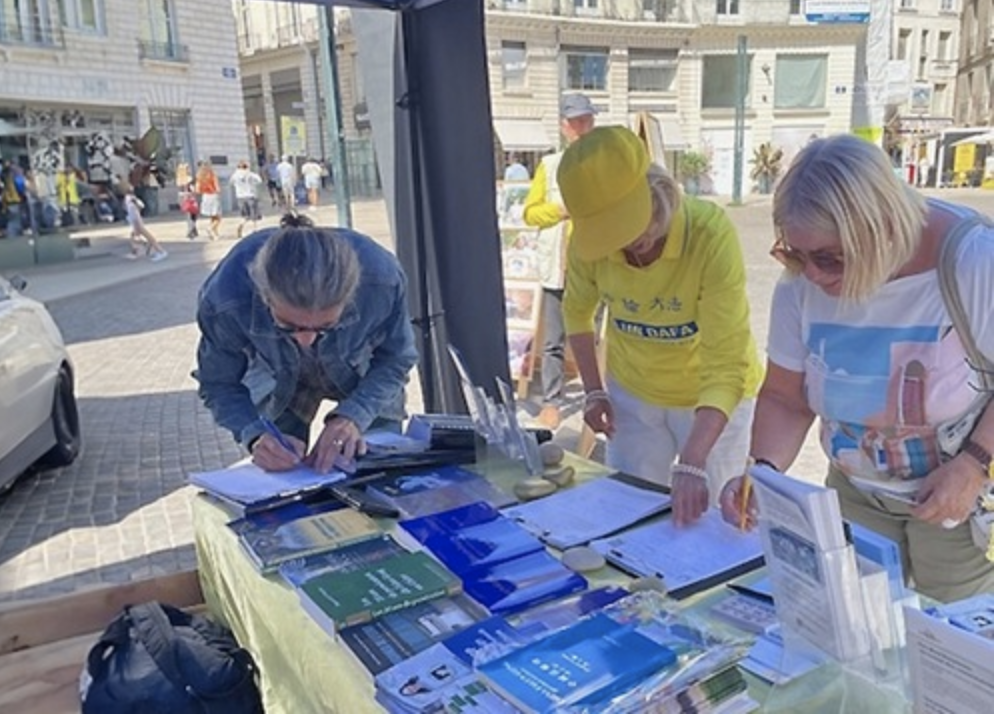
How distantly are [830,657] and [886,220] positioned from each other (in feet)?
2.13

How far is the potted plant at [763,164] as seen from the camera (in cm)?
2709

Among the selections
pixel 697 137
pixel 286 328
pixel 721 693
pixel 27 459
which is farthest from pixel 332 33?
pixel 697 137

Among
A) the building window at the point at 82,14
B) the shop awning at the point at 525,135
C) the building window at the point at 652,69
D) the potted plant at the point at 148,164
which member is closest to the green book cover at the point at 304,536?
the potted plant at the point at 148,164

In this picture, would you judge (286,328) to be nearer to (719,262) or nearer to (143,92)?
(719,262)

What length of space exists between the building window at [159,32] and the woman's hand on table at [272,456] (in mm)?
→ 19618

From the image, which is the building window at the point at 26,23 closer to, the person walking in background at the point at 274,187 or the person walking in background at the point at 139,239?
the person walking in background at the point at 274,187

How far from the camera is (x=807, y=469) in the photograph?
372 centimetres

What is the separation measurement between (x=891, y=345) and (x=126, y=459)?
401cm

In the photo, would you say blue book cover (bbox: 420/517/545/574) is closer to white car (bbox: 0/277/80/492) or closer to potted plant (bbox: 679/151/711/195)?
white car (bbox: 0/277/80/492)

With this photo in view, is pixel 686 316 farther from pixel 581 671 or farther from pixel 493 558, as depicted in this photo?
pixel 581 671

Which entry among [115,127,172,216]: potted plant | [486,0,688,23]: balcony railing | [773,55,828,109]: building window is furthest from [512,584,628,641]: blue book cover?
[773,55,828,109]: building window

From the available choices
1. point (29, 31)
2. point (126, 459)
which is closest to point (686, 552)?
point (126, 459)

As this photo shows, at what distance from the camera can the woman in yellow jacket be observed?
1614 mm

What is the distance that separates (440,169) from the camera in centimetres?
291
